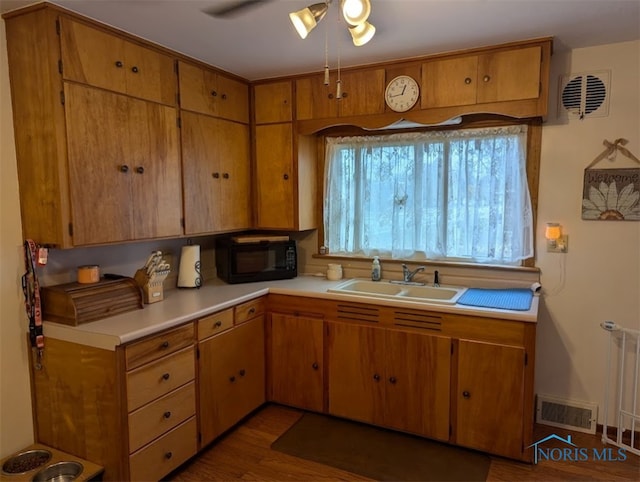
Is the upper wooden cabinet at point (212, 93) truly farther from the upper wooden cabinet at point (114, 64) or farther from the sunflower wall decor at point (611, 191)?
the sunflower wall decor at point (611, 191)

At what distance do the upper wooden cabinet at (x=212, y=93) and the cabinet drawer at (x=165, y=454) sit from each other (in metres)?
1.92

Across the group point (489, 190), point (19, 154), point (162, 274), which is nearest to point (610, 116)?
point (489, 190)

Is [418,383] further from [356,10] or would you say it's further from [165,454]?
[356,10]

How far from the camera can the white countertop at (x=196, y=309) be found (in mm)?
2066

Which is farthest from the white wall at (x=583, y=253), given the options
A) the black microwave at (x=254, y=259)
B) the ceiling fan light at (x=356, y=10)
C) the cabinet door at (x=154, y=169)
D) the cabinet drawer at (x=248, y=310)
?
the cabinet door at (x=154, y=169)

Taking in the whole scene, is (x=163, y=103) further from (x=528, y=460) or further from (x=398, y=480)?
(x=528, y=460)

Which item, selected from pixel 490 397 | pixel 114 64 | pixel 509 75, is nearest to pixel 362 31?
pixel 509 75

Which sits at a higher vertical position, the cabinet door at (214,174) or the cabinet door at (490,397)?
the cabinet door at (214,174)

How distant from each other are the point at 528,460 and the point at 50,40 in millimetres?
3242

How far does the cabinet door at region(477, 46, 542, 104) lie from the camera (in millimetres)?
2459

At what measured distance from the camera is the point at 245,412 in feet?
9.37

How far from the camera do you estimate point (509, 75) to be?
2.52 m

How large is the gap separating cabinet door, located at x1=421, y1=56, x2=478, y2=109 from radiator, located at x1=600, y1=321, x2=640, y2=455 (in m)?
1.61

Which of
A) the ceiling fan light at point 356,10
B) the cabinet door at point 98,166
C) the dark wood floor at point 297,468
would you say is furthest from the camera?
the dark wood floor at point 297,468
